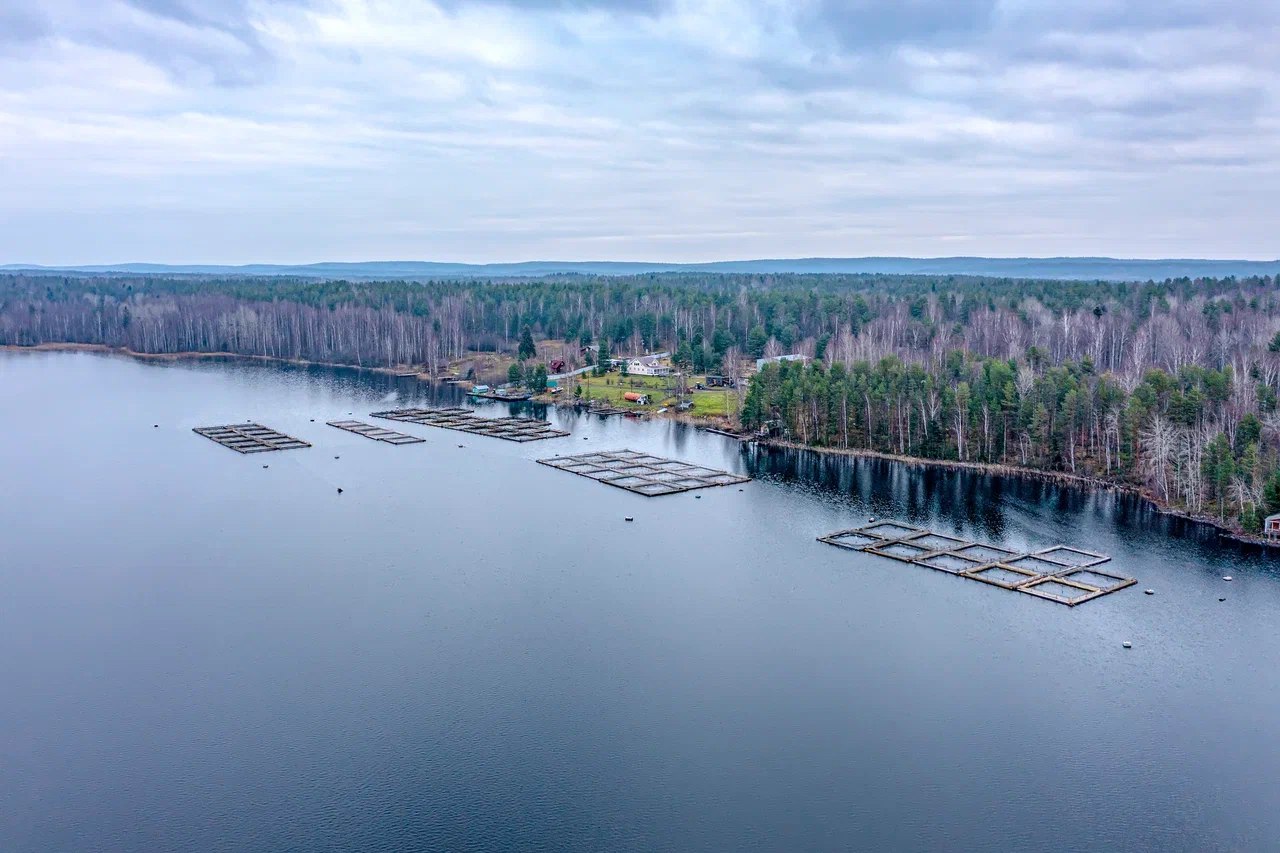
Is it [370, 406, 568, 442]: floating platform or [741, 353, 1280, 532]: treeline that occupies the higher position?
[741, 353, 1280, 532]: treeline

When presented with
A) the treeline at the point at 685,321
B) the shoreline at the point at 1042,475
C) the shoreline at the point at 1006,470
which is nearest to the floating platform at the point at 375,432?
the shoreline at the point at 1006,470

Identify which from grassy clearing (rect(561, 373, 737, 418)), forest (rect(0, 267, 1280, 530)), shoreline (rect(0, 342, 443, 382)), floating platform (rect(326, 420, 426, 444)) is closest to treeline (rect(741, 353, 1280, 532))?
forest (rect(0, 267, 1280, 530))

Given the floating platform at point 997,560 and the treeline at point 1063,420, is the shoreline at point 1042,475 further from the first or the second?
the floating platform at point 997,560

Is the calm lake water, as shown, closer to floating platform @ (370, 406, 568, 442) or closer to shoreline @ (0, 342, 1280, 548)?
shoreline @ (0, 342, 1280, 548)

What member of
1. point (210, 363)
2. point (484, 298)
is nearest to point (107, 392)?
point (210, 363)

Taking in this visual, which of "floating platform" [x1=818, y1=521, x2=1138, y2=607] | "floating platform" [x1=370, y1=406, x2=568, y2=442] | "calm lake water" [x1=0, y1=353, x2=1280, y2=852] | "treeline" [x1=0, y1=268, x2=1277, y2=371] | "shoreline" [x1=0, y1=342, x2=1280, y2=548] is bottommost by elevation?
"calm lake water" [x1=0, y1=353, x2=1280, y2=852]

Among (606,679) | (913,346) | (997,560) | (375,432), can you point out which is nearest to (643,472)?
(997,560)
